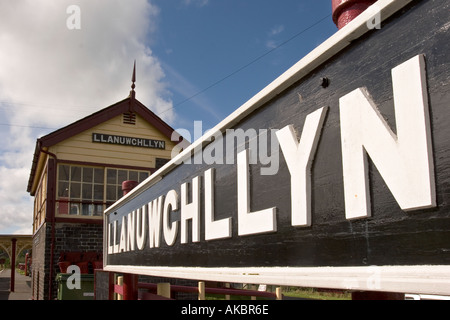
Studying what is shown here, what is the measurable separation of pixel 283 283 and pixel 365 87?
764mm

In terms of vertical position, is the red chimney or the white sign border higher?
the red chimney

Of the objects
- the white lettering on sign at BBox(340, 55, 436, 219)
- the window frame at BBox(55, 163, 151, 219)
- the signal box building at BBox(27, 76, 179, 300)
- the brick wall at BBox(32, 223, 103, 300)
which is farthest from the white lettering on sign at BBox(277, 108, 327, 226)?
the window frame at BBox(55, 163, 151, 219)

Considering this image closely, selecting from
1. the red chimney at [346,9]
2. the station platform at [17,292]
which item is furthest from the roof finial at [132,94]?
the red chimney at [346,9]

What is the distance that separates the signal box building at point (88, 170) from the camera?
13.9 metres

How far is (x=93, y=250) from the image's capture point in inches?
562

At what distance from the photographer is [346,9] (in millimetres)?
1815

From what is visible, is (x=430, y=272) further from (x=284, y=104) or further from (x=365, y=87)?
(x=284, y=104)

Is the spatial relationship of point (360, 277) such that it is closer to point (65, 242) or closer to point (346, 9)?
point (346, 9)

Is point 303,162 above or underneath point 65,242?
above

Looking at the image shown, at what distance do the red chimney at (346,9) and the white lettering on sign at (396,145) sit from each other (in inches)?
20.3

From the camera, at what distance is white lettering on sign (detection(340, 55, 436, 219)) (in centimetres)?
115

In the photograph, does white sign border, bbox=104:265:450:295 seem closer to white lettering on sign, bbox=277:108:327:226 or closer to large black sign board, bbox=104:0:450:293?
large black sign board, bbox=104:0:450:293

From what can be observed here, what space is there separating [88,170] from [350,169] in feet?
47.5

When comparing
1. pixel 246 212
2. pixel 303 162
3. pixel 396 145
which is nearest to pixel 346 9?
pixel 303 162
